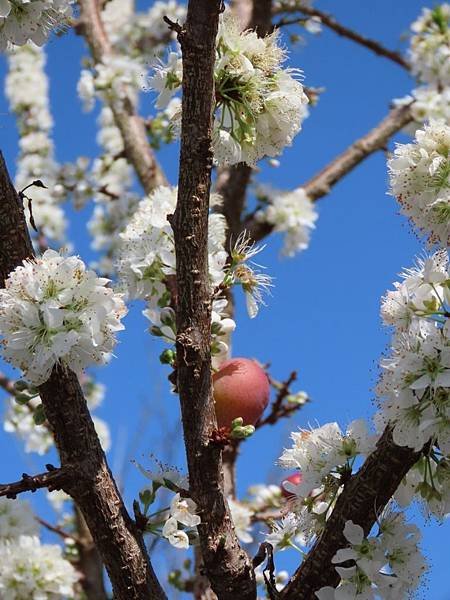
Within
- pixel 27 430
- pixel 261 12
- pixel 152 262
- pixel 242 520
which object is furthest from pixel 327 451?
pixel 27 430

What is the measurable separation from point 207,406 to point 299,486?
0.78 ft

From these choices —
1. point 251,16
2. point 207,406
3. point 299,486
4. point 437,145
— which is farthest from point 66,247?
point 251,16

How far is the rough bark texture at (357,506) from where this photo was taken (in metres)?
1.58

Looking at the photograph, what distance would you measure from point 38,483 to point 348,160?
3090mm

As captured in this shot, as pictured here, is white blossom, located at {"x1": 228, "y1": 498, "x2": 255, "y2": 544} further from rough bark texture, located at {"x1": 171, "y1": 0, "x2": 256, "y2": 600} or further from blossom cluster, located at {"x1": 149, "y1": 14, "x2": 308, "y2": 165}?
blossom cluster, located at {"x1": 149, "y1": 14, "x2": 308, "y2": 165}

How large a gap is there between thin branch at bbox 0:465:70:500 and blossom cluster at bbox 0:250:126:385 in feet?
0.57

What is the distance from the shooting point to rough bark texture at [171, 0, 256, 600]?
1.51 meters

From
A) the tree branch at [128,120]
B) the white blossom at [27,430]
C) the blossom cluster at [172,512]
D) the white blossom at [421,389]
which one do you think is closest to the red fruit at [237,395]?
the blossom cluster at [172,512]

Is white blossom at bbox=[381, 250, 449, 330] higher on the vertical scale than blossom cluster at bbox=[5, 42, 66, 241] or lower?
lower

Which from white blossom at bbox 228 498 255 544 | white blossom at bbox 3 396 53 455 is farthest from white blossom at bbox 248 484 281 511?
white blossom at bbox 3 396 53 455

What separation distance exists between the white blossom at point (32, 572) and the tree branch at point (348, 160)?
1.73m

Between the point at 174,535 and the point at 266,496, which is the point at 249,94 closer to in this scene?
the point at 174,535

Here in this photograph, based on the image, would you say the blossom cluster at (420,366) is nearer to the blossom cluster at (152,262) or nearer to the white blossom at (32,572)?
the blossom cluster at (152,262)

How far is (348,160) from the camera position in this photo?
434 cm
